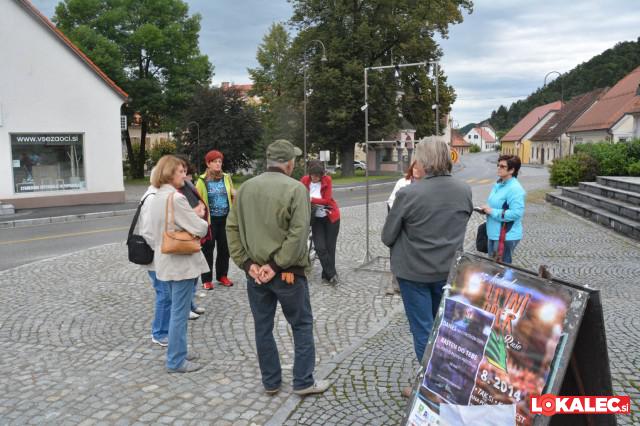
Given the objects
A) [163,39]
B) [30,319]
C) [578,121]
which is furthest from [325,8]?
[30,319]

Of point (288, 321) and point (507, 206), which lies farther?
point (507, 206)

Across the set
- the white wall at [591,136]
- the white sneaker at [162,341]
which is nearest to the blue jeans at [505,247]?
the white sneaker at [162,341]

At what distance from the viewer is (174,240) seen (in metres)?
4.79

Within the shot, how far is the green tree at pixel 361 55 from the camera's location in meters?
38.3

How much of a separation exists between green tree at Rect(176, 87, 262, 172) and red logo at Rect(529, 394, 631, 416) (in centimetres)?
3827

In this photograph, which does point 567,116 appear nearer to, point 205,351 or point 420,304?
point 205,351

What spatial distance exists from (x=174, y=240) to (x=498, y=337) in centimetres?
292

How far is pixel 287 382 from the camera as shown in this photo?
15.0ft

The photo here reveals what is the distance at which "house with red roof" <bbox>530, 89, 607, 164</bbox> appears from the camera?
5909 cm

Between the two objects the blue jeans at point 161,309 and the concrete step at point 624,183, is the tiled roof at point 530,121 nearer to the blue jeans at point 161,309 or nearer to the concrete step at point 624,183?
the concrete step at point 624,183

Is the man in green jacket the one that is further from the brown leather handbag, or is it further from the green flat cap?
the brown leather handbag

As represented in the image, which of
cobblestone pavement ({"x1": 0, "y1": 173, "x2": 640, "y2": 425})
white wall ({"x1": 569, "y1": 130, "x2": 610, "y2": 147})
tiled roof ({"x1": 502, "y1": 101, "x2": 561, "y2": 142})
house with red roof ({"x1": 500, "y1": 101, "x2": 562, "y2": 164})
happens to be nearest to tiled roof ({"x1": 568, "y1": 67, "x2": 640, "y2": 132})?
white wall ({"x1": 569, "y1": 130, "x2": 610, "y2": 147})

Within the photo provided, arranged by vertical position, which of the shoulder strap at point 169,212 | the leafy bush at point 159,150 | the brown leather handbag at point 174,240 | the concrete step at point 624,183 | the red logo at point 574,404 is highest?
the leafy bush at point 159,150

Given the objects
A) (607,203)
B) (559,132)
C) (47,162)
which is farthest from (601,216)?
(559,132)
